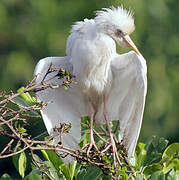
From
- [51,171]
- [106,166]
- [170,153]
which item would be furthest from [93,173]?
[170,153]

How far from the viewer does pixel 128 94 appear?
13.1ft

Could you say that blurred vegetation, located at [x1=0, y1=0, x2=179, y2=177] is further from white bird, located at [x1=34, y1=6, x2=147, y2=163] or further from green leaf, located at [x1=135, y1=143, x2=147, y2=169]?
green leaf, located at [x1=135, y1=143, x2=147, y2=169]

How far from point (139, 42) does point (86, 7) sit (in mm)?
1570

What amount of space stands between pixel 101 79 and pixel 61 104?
0.39 metres

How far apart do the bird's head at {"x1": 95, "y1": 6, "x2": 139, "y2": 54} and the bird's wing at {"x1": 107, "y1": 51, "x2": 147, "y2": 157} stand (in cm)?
13

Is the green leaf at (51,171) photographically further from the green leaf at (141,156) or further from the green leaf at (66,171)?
the green leaf at (141,156)

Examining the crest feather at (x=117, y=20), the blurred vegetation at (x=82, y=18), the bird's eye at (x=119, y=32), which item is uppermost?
the crest feather at (x=117, y=20)

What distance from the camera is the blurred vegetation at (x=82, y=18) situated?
28.9ft

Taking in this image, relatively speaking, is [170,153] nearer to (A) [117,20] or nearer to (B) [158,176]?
(B) [158,176]

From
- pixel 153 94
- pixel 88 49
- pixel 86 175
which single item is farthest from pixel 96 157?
pixel 153 94

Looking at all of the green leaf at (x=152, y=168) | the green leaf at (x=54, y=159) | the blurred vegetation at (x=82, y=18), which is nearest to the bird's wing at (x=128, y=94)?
the green leaf at (x=152, y=168)

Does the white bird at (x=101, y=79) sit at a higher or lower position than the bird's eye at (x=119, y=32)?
lower

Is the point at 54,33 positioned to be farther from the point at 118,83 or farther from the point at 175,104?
the point at 118,83

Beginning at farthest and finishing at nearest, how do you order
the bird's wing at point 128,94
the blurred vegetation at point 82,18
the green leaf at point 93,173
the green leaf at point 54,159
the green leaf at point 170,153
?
the blurred vegetation at point 82,18, the bird's wing at point 128,94, the green leaf at point 170,153, the green leaf at point 54,159, the green leaf at point 93,173
